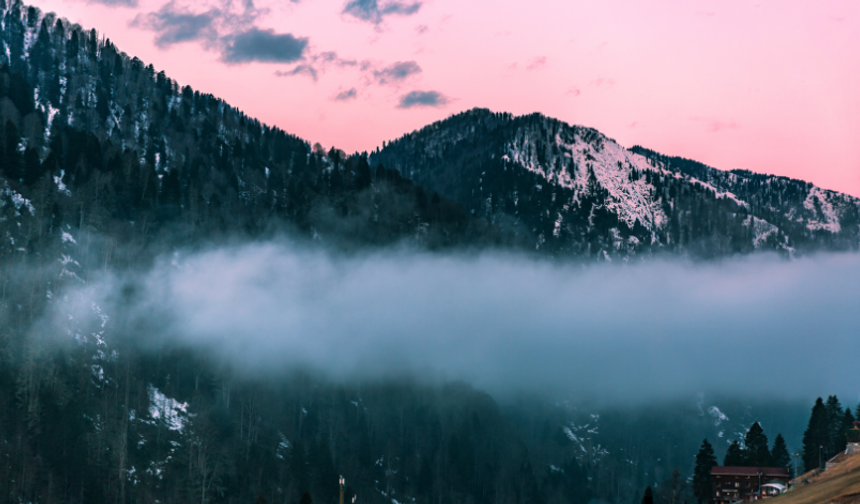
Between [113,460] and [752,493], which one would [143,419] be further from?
[752,493]

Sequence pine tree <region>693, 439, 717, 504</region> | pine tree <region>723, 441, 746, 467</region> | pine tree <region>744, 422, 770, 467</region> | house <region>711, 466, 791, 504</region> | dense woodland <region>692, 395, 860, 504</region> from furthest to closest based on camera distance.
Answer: pine tree <region>723, 441, 746, 467</region> < pine tree <region>744, 422, 770, 467</region> < pine tree <region>693, 439, 717, 504</region> < house <region>711, 466, 791, 504</region> < dense woodland <region>692, 395, 860, 504</region>

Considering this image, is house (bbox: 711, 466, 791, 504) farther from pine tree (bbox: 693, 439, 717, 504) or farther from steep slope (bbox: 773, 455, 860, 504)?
steep slope (bbox: 773, 455, 860, 504)

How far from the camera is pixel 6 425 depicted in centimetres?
16675

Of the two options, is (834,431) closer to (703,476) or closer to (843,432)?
(843,432)

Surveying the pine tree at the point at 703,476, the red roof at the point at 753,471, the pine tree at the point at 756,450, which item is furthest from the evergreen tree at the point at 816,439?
the pine tree at the point at 703,476

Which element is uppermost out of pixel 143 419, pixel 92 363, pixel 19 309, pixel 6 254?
pixel 6 254

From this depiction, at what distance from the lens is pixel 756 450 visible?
157250 mm

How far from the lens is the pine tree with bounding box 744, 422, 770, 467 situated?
154125mm

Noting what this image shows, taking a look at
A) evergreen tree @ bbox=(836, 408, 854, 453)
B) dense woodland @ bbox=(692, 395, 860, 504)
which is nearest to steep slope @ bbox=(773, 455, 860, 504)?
evergreen tree @ bbox=(836, 408, 854, 453)

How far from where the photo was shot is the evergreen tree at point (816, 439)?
145 meters

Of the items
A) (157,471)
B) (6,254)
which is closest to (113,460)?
(157,471)

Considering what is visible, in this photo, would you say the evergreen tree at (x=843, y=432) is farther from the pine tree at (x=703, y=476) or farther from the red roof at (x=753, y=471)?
the pine tree at (x=703, y=476)

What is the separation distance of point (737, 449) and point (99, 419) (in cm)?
13290

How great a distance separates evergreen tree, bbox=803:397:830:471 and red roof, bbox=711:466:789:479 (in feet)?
13.9
